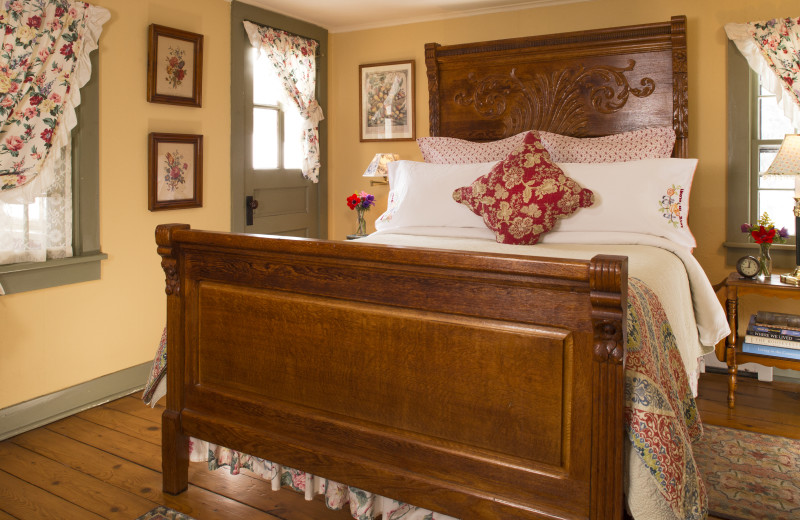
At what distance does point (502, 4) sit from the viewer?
4148 mm

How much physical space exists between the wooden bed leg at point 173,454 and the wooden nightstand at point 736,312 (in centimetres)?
260

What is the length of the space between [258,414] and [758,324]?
8.44 ft

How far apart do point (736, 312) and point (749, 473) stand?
3.18 ft

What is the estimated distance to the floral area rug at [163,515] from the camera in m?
2.21

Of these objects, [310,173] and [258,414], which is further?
[310,173]

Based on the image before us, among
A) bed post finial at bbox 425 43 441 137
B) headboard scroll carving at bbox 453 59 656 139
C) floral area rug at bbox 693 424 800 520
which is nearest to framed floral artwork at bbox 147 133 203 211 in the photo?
bed post finial at bbox 425 43 441 137

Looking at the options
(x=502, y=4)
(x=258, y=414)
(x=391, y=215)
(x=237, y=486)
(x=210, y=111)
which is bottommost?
(x=237, y=486)

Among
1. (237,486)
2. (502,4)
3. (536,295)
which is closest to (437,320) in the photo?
(536,295)

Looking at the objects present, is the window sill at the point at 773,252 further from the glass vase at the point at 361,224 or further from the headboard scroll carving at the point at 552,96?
the glass vase at the point at 361,224

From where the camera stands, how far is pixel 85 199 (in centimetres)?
320

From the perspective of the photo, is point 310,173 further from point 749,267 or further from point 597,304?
point 597,304

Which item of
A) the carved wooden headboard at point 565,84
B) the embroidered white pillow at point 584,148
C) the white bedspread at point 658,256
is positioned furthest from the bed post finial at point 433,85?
the white bedspread at point 658,256

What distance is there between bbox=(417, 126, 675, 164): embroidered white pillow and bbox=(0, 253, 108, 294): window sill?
1992 mm

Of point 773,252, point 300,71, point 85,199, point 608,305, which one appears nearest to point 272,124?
point 300,71
